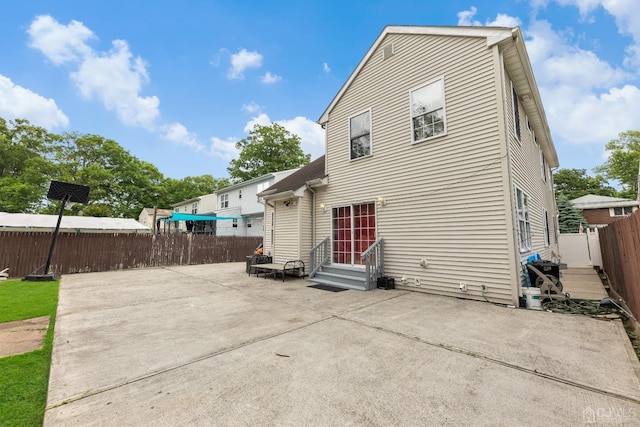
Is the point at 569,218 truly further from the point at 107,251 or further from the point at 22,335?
the point at 107,251

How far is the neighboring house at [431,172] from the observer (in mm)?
5543

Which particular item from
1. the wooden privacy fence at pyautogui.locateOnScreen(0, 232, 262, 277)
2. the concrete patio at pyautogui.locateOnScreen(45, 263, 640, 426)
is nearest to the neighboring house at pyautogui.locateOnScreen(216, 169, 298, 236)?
the wooden privacy fence at pyautogui.locateOnScreen(0, 232, 262, 277)

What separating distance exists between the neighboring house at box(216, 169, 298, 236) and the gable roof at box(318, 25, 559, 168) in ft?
39.8

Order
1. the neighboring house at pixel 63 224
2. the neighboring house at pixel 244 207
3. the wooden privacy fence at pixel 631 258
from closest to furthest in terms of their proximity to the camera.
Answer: the wooden privacy fence at pixel 631 258 → the neighboring house at pixel 63 224 → the neighboring house at pixel 244 207

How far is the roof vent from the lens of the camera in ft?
25.3

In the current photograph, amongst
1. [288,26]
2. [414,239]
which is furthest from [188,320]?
[288,26]

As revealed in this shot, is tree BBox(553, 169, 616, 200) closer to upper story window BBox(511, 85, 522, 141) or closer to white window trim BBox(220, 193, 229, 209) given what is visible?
upper story window BBox(511, 85, 522, 141)

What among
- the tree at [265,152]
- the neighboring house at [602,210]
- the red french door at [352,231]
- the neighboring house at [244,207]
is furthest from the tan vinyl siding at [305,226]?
the neighboring house at [602,210]

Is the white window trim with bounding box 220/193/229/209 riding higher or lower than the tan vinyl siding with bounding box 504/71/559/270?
higher

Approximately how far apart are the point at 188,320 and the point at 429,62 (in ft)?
26.6

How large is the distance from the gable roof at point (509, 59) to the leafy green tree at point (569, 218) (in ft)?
49.9

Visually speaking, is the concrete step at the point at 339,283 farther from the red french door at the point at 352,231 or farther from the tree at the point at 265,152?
the tree at the point at 265,152

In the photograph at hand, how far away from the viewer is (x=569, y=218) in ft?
67.7

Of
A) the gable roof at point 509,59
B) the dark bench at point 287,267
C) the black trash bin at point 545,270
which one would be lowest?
the dark bench at point 287,267
